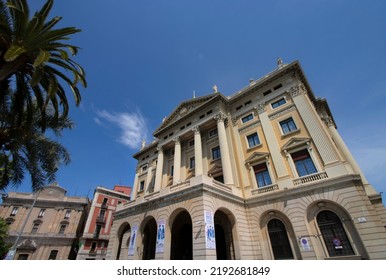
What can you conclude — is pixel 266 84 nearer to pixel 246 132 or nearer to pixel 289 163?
pixel 246 132

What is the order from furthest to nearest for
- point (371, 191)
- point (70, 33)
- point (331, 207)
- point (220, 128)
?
point (220, 128)
point (371, 191)
point (331, 207)
point (70, 33)

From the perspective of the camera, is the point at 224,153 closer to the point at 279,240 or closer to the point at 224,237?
the point at 224,237

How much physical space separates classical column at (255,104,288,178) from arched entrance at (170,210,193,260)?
9387 mm

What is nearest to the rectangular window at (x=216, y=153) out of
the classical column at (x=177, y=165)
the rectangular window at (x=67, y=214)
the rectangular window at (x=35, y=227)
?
the classical column at (x=177, y=165)

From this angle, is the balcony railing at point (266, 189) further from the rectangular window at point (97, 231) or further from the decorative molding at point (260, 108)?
the rectangular window at point (97, 231)

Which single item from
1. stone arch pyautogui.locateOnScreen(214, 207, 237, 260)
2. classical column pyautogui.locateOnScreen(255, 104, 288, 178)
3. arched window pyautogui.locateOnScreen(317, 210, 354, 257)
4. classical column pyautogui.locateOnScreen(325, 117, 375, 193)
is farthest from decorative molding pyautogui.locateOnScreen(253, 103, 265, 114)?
stone arch pyautogui.locateOnScreen(214, 207, 237, 260)

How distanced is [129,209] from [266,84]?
1975 centimetres

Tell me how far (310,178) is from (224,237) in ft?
28.0

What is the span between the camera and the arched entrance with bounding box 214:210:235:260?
1459 centimetres

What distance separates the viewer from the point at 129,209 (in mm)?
18797

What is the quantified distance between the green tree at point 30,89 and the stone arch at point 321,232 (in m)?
17.7

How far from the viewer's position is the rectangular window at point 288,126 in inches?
687

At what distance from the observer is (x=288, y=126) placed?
17.8 m

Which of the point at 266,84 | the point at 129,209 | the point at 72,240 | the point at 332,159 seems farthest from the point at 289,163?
the point at 72,240
